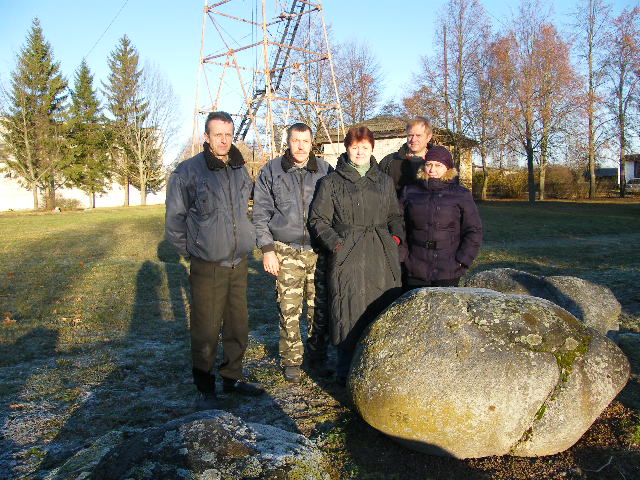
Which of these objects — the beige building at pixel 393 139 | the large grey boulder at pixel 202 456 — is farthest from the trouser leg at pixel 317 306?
the beige building at pixel 393 139

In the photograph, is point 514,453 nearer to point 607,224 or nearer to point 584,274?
point 584,274

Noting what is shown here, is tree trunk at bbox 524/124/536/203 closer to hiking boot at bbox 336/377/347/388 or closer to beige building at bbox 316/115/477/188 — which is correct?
beige building at bbox 316/115/477/188

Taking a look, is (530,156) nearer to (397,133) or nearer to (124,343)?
(397,133)

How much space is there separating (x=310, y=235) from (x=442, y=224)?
1105 millimetres

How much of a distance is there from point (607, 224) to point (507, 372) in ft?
58.0

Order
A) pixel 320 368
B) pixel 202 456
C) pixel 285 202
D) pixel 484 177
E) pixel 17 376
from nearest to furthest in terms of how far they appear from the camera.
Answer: pixel 202 456
pixel 285 202
pixel 320 368
pixel 17 376
pixel 484 177

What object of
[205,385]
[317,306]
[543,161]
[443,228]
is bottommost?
[205,385]

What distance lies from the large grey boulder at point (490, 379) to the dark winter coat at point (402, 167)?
1.72 m

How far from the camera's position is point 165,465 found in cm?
222

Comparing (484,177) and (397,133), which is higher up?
(397,133)

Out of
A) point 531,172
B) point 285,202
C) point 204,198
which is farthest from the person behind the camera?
point 531,172

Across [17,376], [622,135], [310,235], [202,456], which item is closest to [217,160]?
[310,235]

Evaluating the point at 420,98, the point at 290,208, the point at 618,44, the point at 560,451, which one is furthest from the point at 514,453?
the point at 618,44

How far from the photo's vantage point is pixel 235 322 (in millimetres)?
4168
